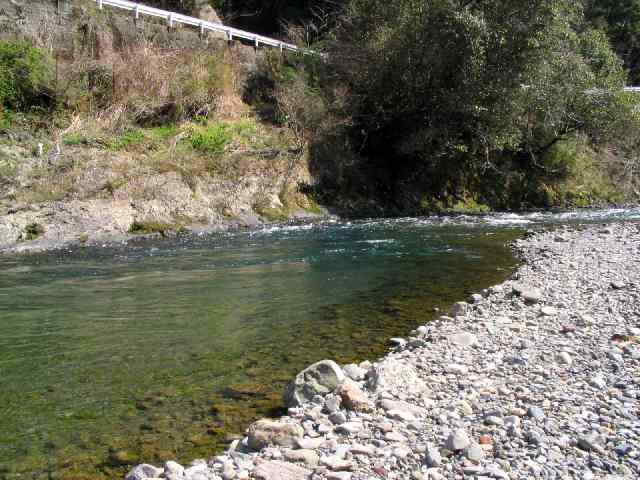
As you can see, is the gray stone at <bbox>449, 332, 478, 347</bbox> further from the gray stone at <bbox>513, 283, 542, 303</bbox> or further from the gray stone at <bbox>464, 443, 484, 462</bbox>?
the gray stone at <bbox>464, 443, 484, 462</bbox>

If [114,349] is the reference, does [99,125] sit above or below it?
above

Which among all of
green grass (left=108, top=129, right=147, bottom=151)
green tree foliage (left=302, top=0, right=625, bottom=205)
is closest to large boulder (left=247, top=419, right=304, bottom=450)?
green grass (left=108, top=129, right=147, bottom=151)

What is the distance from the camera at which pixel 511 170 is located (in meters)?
29.0

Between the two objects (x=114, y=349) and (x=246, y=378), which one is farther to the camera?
(x=114, y=349)

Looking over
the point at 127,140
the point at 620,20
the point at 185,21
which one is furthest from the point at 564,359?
the point at 620,20

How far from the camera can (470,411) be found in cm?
455

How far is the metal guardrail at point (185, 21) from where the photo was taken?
2389cm

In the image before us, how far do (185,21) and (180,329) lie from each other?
2206 cm

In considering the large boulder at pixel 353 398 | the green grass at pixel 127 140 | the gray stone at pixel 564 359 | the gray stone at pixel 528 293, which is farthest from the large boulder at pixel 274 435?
the green grass at pixel 127 140

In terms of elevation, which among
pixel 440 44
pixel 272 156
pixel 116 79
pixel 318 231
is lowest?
pixel 318 231

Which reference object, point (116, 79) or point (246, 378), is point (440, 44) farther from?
point (246, 378)

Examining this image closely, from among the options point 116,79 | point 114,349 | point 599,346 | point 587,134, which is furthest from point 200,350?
point 587,134

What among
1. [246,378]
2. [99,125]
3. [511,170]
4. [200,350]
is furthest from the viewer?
[511,170]

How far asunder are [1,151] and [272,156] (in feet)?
30.8
